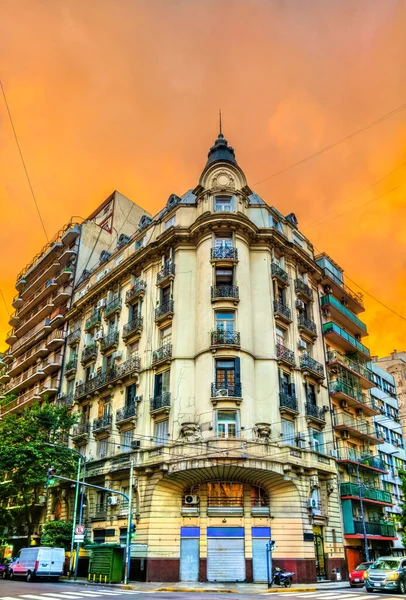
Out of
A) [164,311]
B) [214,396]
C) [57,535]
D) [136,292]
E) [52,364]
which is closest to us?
[214,396]

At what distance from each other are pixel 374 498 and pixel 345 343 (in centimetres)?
1242

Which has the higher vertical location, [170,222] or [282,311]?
[170,222]

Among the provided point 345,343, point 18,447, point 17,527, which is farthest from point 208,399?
point 17,527

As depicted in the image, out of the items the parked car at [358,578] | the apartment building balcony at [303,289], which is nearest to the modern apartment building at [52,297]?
the apartment building balcony at [303,289]

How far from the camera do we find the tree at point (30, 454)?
35.2m

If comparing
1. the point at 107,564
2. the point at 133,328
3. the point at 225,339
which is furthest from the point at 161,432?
the point at 133,328

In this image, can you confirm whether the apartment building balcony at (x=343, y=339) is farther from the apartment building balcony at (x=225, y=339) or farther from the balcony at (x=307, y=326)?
the apartment building balcony at (x=225, y=339)

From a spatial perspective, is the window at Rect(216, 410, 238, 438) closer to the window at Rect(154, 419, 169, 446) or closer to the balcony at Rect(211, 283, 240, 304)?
the window at Rect(154, 419, 169, 446)

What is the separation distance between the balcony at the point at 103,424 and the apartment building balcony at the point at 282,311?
46.6 feet

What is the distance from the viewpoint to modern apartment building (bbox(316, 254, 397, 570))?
122 ft

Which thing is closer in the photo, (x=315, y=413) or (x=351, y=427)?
(x=315, y=413)

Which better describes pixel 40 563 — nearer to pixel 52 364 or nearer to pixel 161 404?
pixel 161 404

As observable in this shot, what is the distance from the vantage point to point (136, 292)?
39.9 m

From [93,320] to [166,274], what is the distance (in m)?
10.8
